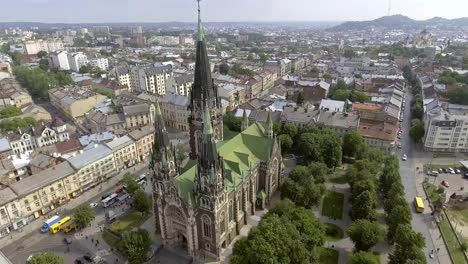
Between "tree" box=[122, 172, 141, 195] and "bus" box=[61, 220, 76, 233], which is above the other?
"tree" box=[122, 172, 141, 195]

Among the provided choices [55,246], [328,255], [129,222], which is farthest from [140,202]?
[328,255]

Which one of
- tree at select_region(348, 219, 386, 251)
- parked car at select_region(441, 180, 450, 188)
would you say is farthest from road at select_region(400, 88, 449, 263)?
tree at select_region(348, 219, 386, 251)

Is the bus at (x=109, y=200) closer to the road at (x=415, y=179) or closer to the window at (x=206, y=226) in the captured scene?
the window at (x=206, y=226)

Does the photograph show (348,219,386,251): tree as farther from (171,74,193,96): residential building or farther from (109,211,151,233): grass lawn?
(171,74,193,96): residential building

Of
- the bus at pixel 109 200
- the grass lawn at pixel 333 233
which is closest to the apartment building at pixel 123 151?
the bus at pixel 109 200

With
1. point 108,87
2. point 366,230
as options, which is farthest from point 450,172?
point 108,87

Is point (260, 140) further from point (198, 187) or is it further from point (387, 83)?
point (387, 83)
